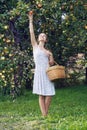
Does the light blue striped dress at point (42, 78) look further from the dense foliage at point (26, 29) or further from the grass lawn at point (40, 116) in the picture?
the dense foliage at point (26, 29)

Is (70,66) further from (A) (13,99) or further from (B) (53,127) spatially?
(B) (53,127)

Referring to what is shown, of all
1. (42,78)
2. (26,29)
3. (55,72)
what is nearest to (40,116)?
(42,78)

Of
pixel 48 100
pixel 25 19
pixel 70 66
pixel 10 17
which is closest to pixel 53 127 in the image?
pixel 48 100

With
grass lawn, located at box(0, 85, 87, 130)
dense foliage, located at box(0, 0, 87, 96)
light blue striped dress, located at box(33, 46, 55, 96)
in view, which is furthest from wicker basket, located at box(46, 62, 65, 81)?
dense foliage, located at box(0, 0, 87, 96)

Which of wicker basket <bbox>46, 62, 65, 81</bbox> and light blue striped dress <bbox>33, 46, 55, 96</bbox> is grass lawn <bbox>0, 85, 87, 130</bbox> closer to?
light blue striped dress <bbox>33, 46, 55, 96</bbox>

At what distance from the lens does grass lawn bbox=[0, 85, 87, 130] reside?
279 inches

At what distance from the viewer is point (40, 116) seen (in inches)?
327

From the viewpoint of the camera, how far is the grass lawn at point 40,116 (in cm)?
708

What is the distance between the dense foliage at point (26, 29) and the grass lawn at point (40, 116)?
61 cm

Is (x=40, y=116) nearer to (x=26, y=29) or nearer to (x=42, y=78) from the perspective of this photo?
(x=42, y=78)

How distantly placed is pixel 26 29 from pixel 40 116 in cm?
332

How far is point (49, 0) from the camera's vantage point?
8633mm

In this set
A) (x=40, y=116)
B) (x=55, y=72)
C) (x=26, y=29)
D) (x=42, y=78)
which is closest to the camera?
(x=55, y=72)

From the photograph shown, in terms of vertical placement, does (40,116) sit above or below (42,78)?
below
